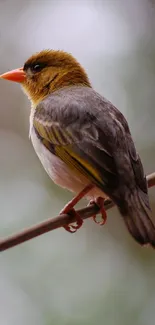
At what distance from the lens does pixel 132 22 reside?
18.7 ft

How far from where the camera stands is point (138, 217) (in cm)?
277

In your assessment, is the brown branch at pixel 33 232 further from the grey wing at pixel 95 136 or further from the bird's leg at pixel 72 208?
the grey wing at pixel 95 136

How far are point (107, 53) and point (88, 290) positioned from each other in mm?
1647

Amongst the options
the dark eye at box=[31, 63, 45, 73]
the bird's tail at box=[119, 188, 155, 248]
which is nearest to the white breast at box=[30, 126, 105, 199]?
the bird's tail at box=[119, 188, 155, 248]

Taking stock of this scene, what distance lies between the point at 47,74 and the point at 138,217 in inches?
52.5

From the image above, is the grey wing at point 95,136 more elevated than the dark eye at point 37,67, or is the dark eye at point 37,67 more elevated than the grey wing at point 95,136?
the dark eye at point 37,67

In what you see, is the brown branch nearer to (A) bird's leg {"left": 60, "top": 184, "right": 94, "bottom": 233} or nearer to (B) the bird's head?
(A) bird's leg {"left": 60, "top": 184, "right": 94, "bottom": 233}

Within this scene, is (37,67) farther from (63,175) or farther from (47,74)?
(63,175)

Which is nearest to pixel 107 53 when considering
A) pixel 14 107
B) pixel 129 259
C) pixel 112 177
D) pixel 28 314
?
pixel 14 107

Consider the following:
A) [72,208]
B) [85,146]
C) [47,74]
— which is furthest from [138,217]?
[47,74]

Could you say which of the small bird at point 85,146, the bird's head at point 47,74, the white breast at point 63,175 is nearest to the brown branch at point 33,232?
the small bird at point 85,146

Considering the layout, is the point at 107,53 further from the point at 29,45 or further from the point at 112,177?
the point at 112,177

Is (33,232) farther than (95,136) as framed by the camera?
No

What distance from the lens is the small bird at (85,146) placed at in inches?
114
